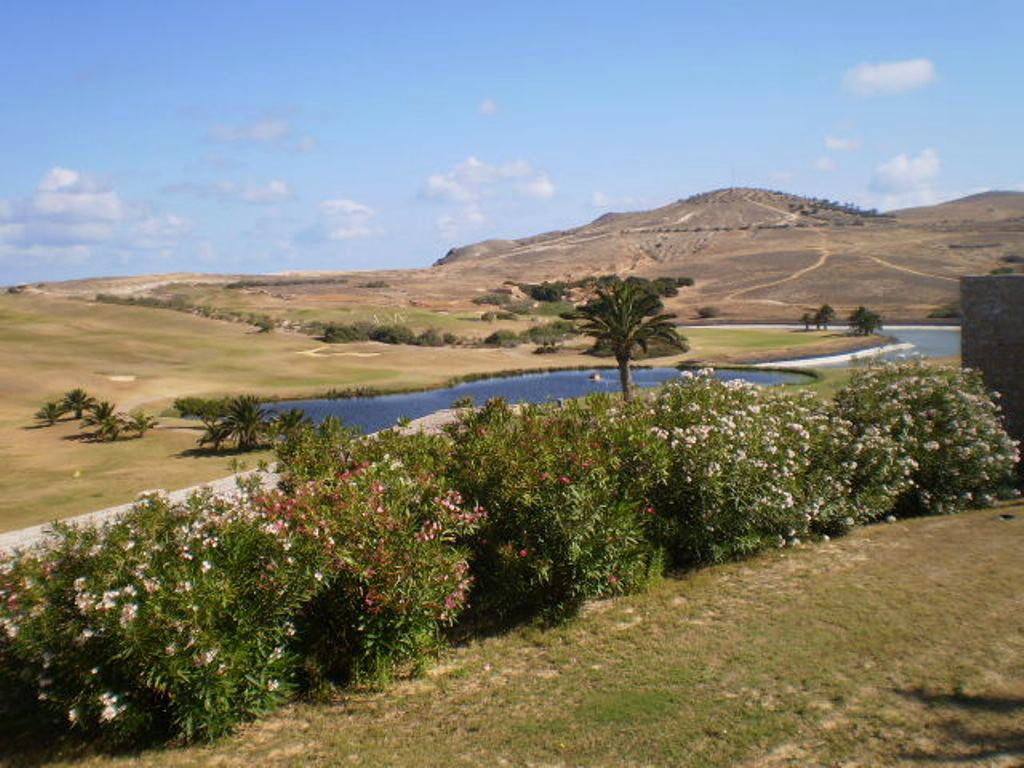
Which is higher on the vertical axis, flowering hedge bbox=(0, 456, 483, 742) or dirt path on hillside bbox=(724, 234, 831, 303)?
dirt path on hillside bbox=(724, 234, 831, 303)

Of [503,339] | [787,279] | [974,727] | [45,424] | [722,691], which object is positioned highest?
[787,279]

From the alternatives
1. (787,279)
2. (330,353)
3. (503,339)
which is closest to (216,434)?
(330,353)

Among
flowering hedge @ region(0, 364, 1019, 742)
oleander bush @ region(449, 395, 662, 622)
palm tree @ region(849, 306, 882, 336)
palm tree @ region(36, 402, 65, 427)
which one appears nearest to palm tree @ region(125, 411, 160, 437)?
palm tree @ region(36, 402, 65, 427)

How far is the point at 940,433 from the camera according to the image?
793 inches

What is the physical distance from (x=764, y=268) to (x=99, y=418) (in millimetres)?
113573

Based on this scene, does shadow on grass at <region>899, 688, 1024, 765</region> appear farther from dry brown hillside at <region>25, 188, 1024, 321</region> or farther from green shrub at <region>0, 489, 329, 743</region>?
dry brown hillside at <region>25, 188, 1024, 321</region>

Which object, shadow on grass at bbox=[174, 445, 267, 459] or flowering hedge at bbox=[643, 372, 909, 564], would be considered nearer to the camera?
flowering hedge at bbox=[643, 372, 909, 564]

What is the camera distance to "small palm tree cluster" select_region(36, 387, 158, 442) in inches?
1644

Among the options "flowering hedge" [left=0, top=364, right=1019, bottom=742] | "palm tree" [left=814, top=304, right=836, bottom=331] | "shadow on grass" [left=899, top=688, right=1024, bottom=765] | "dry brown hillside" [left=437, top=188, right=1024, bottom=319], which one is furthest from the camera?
"dry brown hillside" [left=437, top=188, right=1024, bottom=319]

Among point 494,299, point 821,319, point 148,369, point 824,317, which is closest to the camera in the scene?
point 148,369

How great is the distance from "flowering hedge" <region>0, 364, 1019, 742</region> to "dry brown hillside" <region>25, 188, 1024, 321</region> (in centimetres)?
8459

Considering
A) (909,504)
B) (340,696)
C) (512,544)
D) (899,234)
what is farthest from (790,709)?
(899,234)

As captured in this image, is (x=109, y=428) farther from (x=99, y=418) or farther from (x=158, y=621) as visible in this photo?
(x=158, y=621)

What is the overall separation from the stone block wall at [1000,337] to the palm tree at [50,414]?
4581 centimetres
